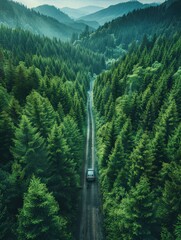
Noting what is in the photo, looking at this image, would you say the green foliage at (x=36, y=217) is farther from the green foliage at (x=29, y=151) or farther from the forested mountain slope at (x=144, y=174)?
the forested mountain slope at (x=144, y=174)

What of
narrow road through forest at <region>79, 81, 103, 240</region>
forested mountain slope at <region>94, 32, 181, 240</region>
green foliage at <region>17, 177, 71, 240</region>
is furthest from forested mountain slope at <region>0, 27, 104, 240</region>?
forested mountain slope at <region>94, 32, 181, 240</region>

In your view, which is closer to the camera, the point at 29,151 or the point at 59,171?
the point at 29,151

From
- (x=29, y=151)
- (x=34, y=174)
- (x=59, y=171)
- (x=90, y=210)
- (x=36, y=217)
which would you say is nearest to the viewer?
(x=36, y=217)

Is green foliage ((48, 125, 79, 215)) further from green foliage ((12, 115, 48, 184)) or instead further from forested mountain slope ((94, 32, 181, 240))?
forested mountain slope ((94, 32, 181, 240))

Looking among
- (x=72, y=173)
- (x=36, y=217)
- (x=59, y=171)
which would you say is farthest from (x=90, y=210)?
(x=36, y=217)

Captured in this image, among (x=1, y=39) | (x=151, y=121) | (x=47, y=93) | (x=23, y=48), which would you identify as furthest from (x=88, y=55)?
(x=151, y=121)

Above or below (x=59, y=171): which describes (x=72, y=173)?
above

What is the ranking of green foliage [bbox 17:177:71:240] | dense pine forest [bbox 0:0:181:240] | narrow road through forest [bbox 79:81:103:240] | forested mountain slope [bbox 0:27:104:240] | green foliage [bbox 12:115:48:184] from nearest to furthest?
green foliage [bbox 17:177:71:240], forested mountain slope [bbox 0:27:104:240], dense pine forest [bbox 0:0:181:240], green foliage [bbox 12:115:48:184], narrow road through forest [bbox 79:81:103:240]

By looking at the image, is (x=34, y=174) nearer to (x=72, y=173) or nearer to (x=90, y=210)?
(x=72, y=173)

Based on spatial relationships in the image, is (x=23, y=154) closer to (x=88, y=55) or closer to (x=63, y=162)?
(x=63, y=162)

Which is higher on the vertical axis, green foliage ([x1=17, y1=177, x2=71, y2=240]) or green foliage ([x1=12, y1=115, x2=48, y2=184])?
green foliage ([x1=12, y1=115, x2=48, y2=184])

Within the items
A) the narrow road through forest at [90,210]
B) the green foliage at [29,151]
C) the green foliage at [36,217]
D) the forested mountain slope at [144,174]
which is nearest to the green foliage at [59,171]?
the green foliage at [29,151]
